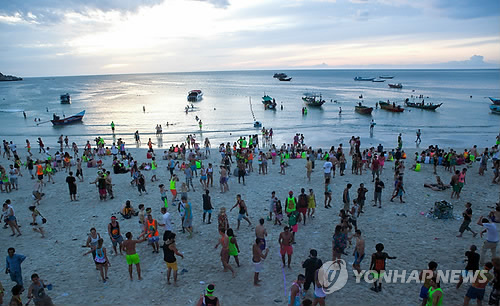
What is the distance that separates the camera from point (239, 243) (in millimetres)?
9570

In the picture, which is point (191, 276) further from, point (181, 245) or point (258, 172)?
point (258, 172)

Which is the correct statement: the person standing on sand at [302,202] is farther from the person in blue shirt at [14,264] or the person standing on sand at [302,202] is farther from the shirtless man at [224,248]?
the person in blue shirt at [14,264]

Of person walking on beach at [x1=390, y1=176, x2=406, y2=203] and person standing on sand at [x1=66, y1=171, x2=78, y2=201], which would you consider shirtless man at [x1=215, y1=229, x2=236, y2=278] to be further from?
person standing on sand at [x1=66, y1=171, x2=78, y2=201]

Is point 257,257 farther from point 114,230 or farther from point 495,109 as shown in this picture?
point 495,109

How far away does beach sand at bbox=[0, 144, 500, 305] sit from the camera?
722 centimetres

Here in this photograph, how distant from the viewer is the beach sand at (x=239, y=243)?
7.22 meters

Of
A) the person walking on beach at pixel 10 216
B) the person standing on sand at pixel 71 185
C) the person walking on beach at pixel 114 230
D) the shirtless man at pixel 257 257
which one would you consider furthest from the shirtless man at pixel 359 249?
the person standing on sand at pixel 71 185

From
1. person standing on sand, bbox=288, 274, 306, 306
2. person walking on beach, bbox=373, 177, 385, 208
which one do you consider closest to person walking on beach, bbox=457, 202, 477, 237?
person walking on beach, bbox=373, 177, 385, 208

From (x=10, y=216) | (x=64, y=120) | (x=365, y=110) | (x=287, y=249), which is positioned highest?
(x=365, y=110)

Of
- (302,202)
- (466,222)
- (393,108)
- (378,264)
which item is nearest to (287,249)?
(378,264)

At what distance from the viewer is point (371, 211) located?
38.7 ft

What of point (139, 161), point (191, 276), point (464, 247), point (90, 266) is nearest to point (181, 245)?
point (191, 276)

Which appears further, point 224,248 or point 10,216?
point 10,216

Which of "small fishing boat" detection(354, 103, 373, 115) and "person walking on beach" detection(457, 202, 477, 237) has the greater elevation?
"small fishing boat" detection(354, 103, 373, 115)
